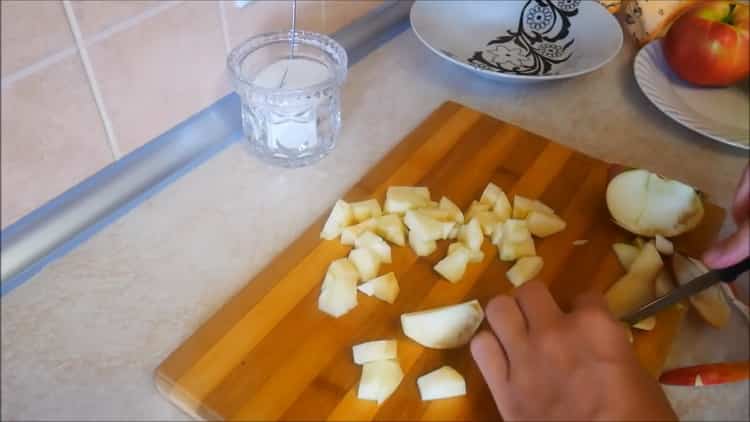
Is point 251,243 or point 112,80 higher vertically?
point 112,80

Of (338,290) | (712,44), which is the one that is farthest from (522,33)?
(338,290)

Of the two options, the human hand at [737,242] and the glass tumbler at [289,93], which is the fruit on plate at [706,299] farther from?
the glass tumbler at [289,93]

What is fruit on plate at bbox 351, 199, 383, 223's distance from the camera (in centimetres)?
75

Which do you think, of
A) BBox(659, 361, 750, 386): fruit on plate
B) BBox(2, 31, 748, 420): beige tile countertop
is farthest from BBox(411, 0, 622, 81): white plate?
BBox(659, 361, 750, 386): fruit on plate

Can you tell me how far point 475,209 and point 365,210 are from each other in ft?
0.43

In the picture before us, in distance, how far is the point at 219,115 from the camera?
88 cm

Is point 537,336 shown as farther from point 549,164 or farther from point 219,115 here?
point 219,115

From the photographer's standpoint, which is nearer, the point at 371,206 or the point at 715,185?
the point at 371,206

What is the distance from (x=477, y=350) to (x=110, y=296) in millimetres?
383

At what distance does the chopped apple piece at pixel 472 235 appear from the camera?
721 mm

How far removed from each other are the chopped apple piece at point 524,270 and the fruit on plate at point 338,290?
17 cm

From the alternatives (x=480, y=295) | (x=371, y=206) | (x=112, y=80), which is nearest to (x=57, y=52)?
(x=112, y=80)

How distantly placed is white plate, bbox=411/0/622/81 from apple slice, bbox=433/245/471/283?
1.33ft

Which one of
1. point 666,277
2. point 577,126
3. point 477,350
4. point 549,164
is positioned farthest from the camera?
point 577,126
